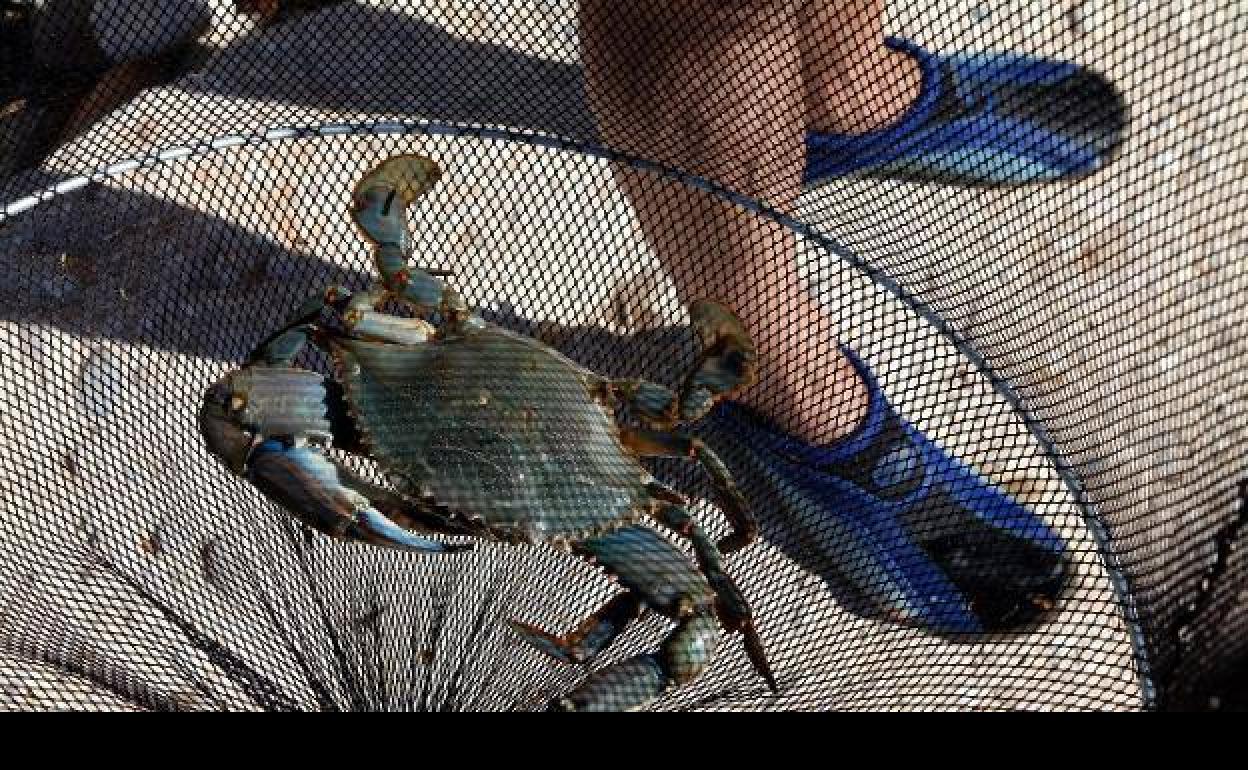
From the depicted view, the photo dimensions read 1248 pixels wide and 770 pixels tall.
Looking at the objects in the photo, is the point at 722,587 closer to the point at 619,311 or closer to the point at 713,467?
the point at 713,467

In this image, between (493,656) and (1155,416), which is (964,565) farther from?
(493,656)

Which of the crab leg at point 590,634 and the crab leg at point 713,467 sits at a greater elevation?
the crab leg at point 713,467

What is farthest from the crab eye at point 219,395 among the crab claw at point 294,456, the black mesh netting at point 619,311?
the black mesh netting at point 619,311

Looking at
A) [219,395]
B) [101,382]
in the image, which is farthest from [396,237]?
[101,382]

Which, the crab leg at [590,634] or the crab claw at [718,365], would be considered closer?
the crab leg at [590,634]

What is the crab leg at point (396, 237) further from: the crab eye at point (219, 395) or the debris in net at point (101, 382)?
the debris in net at point (101, 382)

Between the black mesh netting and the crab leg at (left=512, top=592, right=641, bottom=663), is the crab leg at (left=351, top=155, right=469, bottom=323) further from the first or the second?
the crab leg at (left=512, top=592, right=641, bottom=663)
